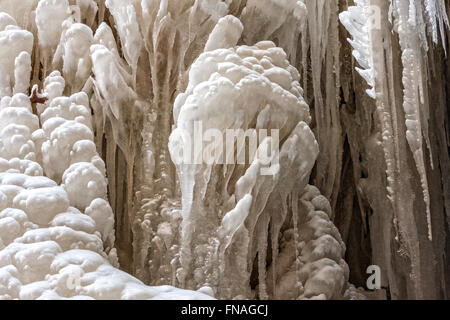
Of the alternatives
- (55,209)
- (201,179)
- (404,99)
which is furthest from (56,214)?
(404,99)

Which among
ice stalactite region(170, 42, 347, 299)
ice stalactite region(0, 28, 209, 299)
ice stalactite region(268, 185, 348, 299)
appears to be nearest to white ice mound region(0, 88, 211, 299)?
ice stalactite region(0, 28, 209, 299)

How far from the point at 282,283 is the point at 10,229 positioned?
761 millimetres

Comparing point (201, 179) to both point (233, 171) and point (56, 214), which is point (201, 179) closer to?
point (233, 171)

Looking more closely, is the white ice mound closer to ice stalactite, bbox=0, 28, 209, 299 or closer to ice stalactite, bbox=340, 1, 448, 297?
ice stalactite, bbox=0, 28, 209, 299

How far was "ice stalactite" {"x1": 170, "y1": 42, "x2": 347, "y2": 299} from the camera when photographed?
55.3 inches

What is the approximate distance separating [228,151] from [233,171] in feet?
0.21

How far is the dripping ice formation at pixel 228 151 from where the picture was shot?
1.41 m

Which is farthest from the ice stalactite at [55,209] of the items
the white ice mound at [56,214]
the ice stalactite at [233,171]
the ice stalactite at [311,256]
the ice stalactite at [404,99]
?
the ice stalactite at [404,99]

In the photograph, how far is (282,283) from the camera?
58.8 inches

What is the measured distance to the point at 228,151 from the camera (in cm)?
143

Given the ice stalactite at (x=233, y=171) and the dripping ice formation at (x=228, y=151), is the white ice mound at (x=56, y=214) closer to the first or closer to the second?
the dripping ice formation at (x=228, y=151)

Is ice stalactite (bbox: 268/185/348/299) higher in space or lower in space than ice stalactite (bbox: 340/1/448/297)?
lower

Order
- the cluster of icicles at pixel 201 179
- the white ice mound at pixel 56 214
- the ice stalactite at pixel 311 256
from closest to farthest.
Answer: the white ice mound at pixel 56 214, the cluster of icicles at pixel 201 179, the ice stalactite at pixel 311 256

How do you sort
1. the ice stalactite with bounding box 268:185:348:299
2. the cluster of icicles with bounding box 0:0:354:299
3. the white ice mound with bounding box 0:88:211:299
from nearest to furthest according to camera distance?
the white ice mound with bounding box 0:88:211:299 → the cluster of icicles with bounding box 0:0:354:299 → the ice stalactite with bounding box 268:185:348:299
